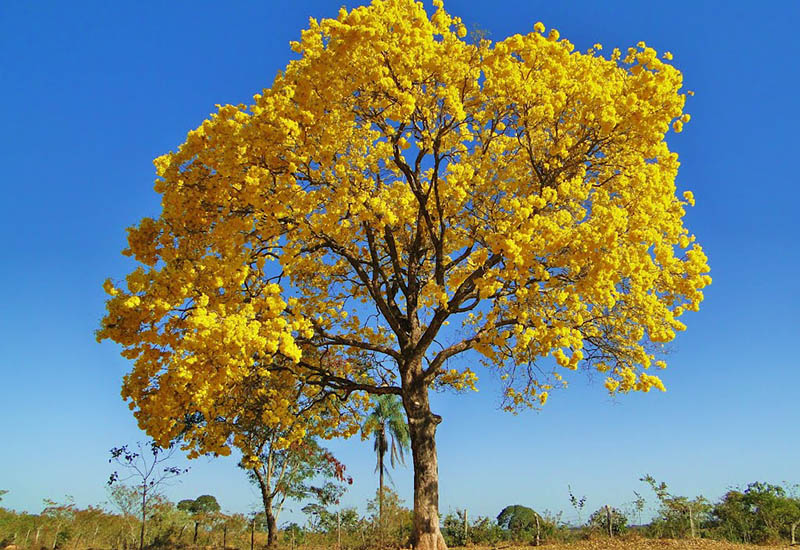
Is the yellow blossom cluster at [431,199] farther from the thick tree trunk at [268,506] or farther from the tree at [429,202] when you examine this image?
the thick tree trunk at [268,506]

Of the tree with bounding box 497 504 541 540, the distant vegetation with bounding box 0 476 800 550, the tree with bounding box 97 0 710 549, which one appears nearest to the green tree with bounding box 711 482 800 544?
the distant vegetation with bounding box 0 476 800 550

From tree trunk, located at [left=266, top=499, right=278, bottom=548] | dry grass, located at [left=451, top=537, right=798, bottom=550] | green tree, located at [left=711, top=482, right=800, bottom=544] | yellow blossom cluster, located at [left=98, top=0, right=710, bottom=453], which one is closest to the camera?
yellow blossom cluster, located at [left=98, top=0, right=710, bottom=453]

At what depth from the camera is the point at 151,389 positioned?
402 inches

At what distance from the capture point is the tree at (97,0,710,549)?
30.7ft

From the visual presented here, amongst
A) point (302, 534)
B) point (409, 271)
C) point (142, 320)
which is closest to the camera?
point (142, 320)

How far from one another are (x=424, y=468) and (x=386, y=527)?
629 centimetres

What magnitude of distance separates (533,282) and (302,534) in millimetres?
15727

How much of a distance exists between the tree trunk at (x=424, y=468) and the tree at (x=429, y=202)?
0.14ft

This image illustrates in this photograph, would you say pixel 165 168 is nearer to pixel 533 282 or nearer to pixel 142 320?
pixel 142 320

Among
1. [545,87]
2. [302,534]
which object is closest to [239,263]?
[545,87]

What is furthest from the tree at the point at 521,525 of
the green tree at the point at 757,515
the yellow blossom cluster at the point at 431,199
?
the yellow blossom cluster at the point at 431,199

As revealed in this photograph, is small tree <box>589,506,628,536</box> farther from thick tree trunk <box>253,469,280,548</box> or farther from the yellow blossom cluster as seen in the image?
thick tree trunk <box>253,469,280,548</box>

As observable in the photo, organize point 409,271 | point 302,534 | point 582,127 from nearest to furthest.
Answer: point 582,127 < point 409,271 < point 302,534

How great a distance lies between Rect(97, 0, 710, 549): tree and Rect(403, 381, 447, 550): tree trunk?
0.14ft
